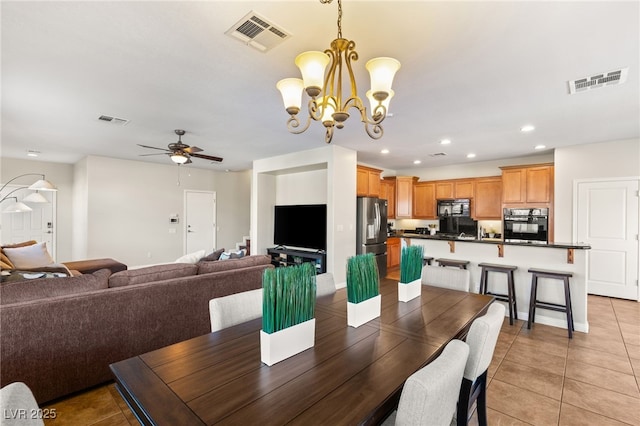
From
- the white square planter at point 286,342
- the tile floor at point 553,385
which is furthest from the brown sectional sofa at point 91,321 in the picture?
the white square planter at point 286,342

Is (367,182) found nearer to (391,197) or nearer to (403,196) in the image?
(391,197)

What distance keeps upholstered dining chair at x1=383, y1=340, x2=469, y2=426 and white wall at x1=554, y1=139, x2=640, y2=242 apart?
5852 mm

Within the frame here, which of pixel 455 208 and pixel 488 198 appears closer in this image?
pixel 488 198

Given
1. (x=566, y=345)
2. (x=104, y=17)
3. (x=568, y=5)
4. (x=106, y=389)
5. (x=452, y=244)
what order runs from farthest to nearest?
(x=452, y=244) → (x=566, y=345) → (x=106, y=389) → (x=104, y=17) → (x=568, y=5)

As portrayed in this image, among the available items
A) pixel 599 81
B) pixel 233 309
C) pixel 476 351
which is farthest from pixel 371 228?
pixel 476 351

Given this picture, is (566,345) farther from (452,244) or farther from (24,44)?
(24,44)

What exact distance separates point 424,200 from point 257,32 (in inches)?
258

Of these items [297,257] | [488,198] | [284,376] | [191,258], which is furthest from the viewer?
[488,198]

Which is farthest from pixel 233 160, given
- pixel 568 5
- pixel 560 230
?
pixel 560 230

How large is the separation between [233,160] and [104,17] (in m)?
4.99

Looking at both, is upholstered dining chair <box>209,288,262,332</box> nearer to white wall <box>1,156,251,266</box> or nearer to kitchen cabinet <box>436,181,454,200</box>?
white wall <box>1,156,251,266</box>

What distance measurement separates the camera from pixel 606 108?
3.38m

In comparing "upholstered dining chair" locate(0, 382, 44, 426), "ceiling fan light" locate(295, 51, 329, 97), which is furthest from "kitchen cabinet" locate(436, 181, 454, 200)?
"upholstered dining chair" locate(0, 382, 44, 426)

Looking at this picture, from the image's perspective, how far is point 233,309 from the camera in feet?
5.77
